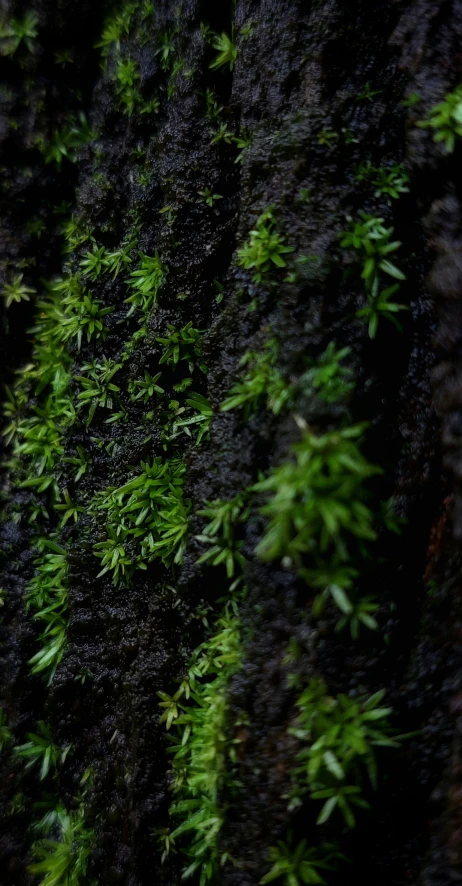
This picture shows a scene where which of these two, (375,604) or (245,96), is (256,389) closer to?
(375,604)

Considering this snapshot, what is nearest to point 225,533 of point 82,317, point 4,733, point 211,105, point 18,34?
point 82,317

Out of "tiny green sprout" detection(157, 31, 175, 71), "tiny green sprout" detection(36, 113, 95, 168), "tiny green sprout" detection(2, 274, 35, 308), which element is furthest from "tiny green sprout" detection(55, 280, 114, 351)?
"tiny green sprout" detection(157, 31, 175, 71)

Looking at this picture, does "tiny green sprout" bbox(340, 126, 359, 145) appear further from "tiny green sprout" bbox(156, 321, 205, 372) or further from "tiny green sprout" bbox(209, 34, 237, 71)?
"tiny green sprout" bbox(156, 321, 205, 372)

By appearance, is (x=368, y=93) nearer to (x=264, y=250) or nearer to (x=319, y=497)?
(x=264, y=250)

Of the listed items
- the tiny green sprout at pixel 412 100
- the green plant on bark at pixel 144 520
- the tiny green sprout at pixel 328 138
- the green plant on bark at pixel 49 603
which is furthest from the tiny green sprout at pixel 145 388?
the tiny green sprout at pixel 412 100

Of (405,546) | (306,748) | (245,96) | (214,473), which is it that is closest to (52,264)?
(245,96)
